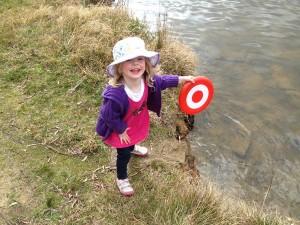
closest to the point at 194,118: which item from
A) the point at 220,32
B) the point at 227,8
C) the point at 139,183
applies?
the point at 139,183

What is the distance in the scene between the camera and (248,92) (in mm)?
7613

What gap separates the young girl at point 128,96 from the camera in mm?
3676

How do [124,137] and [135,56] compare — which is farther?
[124,137]

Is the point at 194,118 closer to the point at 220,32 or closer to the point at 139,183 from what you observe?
the point at 139,183

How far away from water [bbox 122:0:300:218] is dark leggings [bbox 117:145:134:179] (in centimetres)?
159

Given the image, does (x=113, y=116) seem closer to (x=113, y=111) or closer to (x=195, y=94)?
(x=113, y=111)

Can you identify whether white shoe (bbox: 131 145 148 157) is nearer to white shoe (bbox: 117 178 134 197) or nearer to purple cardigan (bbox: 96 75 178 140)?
white shoe (bbox: 117 178 134 197)

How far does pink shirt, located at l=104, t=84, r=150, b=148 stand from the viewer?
155 inches

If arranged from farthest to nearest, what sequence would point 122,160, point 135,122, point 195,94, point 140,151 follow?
1. point 140,151
2. point 195,94
3. point 122,160
4. point 135,122

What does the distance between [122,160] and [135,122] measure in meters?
0.40

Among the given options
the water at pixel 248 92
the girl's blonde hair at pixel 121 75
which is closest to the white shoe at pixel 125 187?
the girl's blonde hair at pixel 121 75

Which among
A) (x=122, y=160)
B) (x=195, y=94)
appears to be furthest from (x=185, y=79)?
(x=122, y=160)

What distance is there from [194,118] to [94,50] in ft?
5.66

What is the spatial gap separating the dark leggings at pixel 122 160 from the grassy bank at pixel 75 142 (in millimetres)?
170
